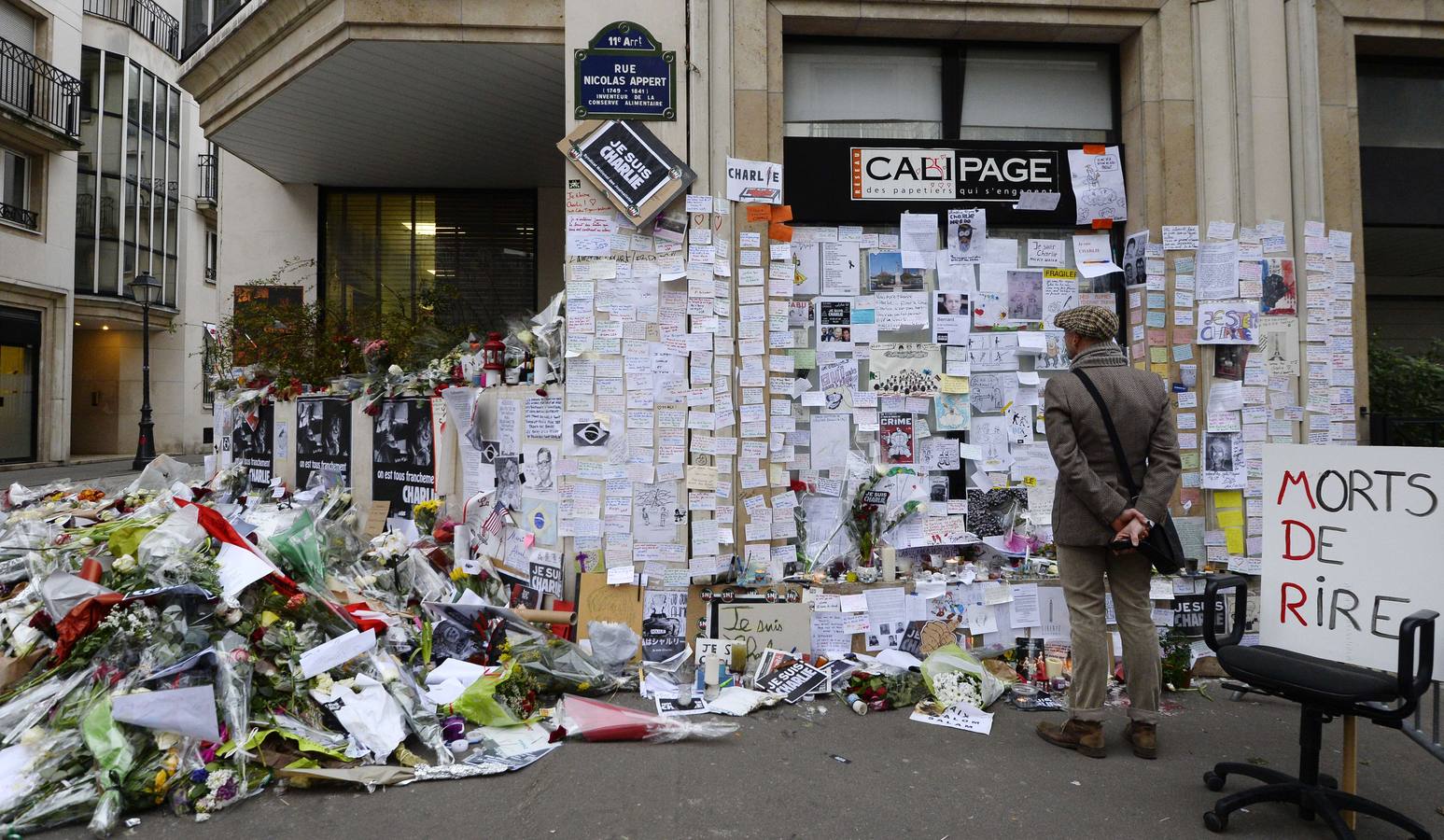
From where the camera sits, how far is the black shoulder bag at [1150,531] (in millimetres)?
3676

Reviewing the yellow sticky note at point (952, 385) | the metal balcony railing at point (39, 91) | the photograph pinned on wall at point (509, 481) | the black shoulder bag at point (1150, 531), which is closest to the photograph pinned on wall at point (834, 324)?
the yellow sticky note at point (952, 385)

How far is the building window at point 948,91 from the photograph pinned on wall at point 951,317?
46.4 inches

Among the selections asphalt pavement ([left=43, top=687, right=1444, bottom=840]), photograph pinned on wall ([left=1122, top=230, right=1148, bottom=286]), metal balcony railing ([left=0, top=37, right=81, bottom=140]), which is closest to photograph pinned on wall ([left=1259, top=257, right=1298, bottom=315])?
photograph pinned on wall ([left=1122, top=230, right=1148, bottom=286])

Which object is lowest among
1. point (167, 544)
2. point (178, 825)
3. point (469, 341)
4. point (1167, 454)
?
point (178, 825)

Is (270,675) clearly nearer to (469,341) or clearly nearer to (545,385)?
(545,385)

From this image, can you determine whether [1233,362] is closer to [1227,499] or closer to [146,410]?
[1227,499]

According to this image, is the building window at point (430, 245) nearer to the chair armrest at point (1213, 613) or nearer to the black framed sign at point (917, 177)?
the black framed sign at point (917, 177)

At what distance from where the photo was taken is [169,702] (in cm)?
338

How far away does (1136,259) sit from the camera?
556cm

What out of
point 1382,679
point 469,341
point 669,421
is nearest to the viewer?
point 1382,679

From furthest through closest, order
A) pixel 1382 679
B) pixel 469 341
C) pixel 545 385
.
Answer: pixel 469 341 < pixel 545 385 < pixel 1382 679

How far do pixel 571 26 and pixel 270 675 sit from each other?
13.8ft

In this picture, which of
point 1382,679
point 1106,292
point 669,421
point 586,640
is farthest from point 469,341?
point 1382,679

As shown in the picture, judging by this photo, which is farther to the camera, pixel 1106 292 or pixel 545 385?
pixel 1106 292
